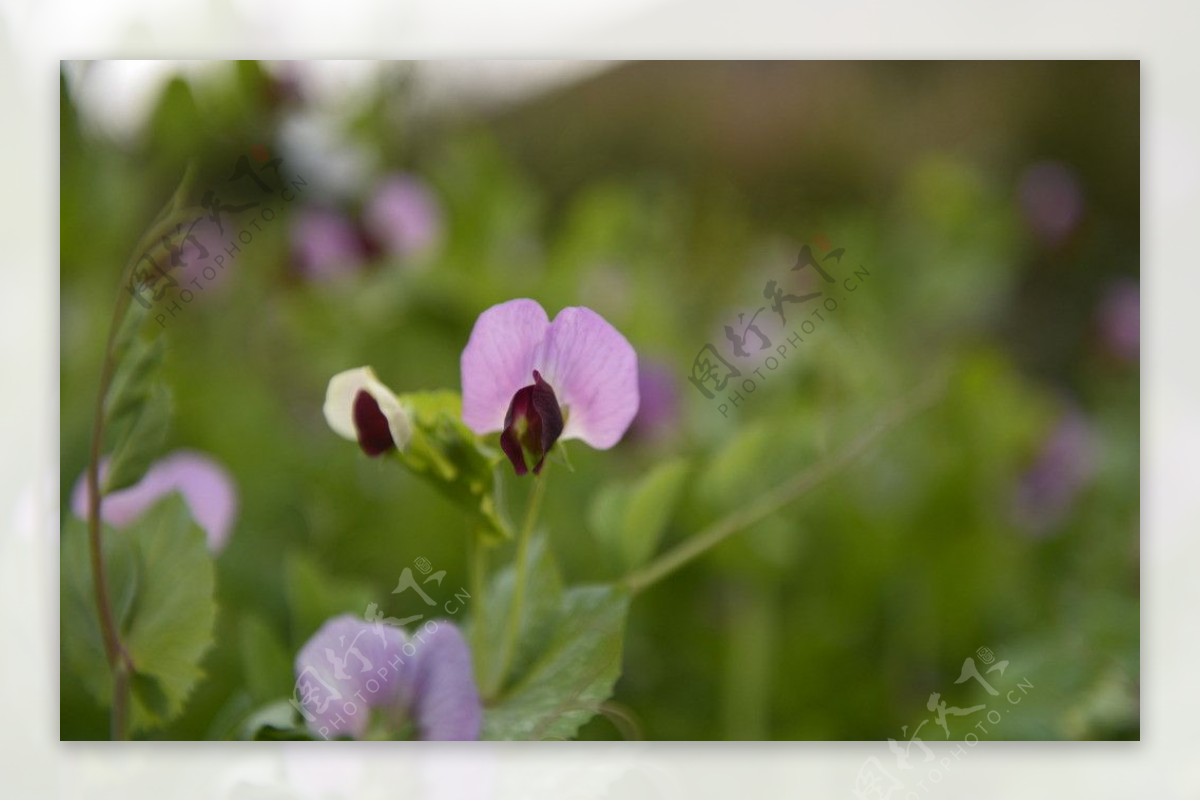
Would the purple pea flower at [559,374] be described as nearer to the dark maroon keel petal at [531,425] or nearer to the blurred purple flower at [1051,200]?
the dark maroon keel petal at [531,425]

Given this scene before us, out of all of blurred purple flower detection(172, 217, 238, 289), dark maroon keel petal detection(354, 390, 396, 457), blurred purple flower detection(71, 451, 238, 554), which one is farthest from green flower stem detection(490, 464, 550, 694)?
blurred purple flower detection(172, 217, 238, 289)

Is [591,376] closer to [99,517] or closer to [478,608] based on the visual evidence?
[478,608]

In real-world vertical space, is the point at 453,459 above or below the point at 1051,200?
below

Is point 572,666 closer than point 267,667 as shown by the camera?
Yes

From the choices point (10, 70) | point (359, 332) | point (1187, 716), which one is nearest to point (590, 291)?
point (359, 332)

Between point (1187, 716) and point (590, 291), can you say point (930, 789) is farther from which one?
point (590, 291)

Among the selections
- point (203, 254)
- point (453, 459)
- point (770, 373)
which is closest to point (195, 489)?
point (203, 254)
